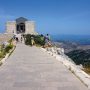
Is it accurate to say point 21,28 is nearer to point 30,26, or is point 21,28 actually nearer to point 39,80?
point 30,26

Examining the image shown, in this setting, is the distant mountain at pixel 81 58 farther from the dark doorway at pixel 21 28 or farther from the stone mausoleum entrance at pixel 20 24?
the stone mausoleum entrance at pixel 20 24

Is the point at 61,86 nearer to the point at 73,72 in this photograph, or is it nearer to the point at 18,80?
the point at 18,80

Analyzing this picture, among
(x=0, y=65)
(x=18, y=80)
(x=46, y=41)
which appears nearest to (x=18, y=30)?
(x=46, y=41)

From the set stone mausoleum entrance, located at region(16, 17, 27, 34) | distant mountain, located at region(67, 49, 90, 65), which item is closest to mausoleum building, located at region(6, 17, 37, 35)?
stone mausoleum entrance, located at region(16, 17, 27, 34)

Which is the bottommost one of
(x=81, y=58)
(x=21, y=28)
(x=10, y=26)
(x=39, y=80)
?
(x=81, y=58)

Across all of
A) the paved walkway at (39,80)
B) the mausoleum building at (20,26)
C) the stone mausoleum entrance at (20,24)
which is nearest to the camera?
the paved walkway at (39,80)

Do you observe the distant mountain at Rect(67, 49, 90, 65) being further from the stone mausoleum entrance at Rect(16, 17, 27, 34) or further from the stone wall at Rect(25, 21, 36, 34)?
the stone mausoleum entrance at Rect(16, 17, 27, 34)

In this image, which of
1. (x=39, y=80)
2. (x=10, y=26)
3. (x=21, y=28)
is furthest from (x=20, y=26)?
(x=39, y=80)

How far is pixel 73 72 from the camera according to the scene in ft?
50.5

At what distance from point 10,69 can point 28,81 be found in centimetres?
385

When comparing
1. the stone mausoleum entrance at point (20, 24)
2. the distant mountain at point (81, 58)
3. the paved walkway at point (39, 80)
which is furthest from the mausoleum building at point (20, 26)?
the paved walkway at point (39, 80)

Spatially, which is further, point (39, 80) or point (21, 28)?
point (21, 28)

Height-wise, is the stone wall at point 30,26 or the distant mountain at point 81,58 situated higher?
the stone wall at point 30,26

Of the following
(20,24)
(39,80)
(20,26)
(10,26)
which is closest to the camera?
(39,80)
